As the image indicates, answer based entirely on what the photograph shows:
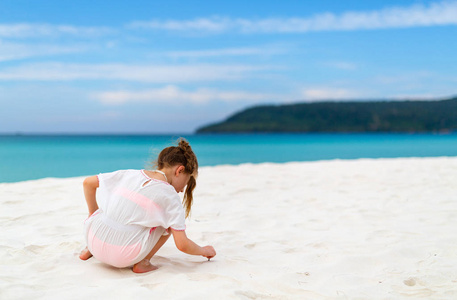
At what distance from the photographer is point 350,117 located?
67250 millimetres

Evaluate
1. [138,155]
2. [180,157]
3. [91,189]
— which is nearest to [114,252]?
[91,189]

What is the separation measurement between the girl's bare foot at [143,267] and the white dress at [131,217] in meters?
0.04

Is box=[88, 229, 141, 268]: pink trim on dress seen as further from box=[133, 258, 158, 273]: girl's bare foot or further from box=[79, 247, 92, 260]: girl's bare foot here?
box=[79, 247, 92, 260]: girl's bare foot

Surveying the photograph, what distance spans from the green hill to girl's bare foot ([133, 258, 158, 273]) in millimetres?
60975

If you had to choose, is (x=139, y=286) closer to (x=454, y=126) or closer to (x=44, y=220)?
(x=44, y=220)

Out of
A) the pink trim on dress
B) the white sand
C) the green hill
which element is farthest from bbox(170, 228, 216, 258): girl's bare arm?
the green hill

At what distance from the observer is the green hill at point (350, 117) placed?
192ft

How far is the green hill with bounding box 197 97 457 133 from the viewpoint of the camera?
5866cm

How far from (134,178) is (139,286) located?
0.68m

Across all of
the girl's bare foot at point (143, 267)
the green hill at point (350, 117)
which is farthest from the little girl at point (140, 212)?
the green hill at point (350, 117)

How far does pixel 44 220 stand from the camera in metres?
4.11

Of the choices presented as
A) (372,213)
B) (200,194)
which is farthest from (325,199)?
(200,194)

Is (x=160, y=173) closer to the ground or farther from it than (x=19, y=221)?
farther from it

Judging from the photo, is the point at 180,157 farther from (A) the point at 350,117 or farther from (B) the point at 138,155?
(A) the point at 350,117
